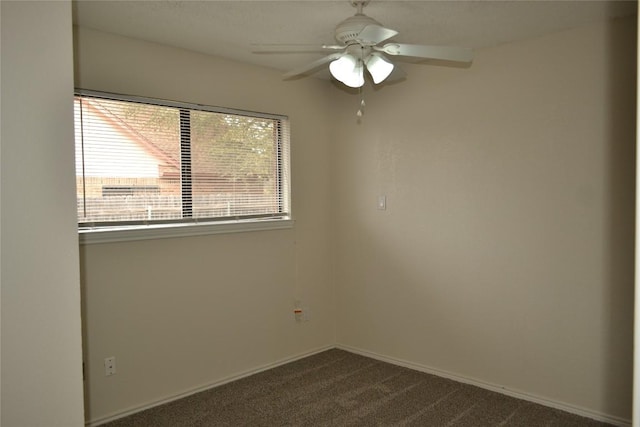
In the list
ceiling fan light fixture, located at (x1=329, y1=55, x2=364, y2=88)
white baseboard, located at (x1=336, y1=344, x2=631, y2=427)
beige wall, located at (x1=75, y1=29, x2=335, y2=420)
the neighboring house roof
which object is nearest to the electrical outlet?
beige wall, located at (x1=75, y1=29, x2=335, y2=420)

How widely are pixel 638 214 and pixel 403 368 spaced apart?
2676 mm

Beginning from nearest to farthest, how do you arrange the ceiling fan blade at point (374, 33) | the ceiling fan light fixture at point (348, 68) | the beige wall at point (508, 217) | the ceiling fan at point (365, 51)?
the ceiling fan blade at point (374, 33), the ceiling fan at point (365, 51), the ceiling fan light fixture at point (348, 68), the beige wall at point (508, 217)

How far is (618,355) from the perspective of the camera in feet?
9.16

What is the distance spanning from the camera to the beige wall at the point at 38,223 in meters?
1.17

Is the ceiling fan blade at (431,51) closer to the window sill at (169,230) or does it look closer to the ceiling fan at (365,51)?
the ceiling fan at (365,51)

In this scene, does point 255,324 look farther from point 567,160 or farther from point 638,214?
point 638,214

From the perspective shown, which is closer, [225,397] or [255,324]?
[225,397]

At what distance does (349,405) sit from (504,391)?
1077 mm

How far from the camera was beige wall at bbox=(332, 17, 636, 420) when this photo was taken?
279cm

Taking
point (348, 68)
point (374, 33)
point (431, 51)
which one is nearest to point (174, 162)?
point (348, 68)

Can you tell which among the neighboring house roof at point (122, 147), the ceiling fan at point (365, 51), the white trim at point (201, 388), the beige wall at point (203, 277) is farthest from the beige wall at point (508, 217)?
the neighboring house roof at point (122, 147)

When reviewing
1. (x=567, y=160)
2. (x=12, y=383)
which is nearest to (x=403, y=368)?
(x=567, y=160)

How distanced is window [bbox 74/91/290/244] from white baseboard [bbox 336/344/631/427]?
4.62 feet

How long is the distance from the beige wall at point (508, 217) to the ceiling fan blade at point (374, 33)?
1.46 m
